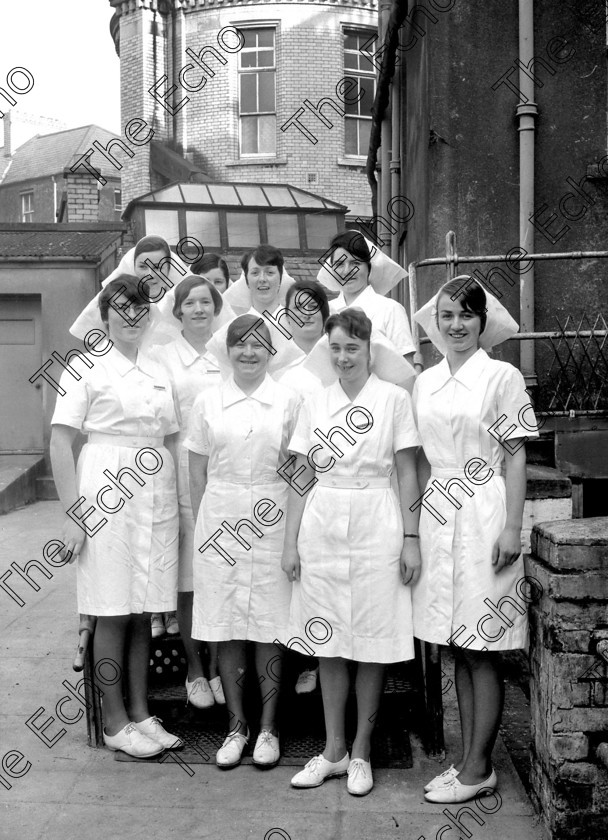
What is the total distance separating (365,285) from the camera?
4863 mm

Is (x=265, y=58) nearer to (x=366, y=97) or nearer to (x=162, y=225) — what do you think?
(x=366, y=97)

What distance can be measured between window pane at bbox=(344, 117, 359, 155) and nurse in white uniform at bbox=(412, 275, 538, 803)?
1736 cm

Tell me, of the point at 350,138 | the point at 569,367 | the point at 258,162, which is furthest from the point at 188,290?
the point at 350,138

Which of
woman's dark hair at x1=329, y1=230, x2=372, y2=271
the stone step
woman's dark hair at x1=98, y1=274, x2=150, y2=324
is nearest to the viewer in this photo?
woman's dark hair at x1=98, y1=274, x2=150, y2=324

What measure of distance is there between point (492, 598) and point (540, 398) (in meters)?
3.03

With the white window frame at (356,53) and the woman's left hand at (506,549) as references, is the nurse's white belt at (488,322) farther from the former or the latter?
the white window frame at (356,53)

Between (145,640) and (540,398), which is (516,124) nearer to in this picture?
(540,398)

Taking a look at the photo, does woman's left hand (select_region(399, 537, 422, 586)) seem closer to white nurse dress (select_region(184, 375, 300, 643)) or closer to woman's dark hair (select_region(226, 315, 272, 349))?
white nurse dress (select_region(184, 375, 300, 643))

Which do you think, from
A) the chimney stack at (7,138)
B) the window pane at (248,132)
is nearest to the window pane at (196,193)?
the window pane at (248,132)

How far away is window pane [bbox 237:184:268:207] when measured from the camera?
16203 mm

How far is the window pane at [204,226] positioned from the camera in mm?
15086

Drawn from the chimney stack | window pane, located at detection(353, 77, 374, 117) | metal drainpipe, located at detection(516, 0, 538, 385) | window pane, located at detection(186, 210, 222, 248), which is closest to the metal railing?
metal drainpipe, located at detection(516, 0, 538, 385)

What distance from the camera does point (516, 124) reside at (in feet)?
21.9

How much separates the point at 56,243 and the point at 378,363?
9944 millimetres
